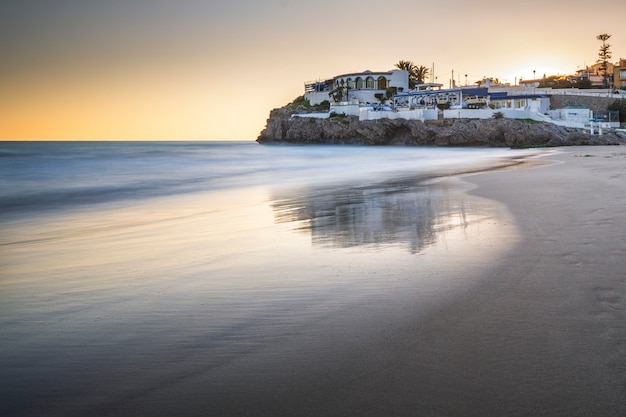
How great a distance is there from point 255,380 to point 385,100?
4100 inches

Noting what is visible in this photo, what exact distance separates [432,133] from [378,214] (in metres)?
65.0

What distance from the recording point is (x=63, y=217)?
51.1ft

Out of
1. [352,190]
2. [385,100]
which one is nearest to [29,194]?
[352,190]

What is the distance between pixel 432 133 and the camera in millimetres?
74188

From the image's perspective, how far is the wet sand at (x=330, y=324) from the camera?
330cm

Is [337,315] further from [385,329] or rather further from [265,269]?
[265,269]

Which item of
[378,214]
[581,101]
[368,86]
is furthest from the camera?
[368,86]

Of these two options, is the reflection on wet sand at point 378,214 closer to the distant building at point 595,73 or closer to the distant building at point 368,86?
the distant building at point 368,86

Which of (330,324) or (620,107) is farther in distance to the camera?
(620,107)

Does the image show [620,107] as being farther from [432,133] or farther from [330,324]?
[330,324]

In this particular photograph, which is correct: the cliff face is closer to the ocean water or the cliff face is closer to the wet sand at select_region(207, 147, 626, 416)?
the ocean water

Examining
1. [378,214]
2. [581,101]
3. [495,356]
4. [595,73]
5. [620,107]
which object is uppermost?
[595,73]

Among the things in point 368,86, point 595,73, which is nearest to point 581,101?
point 368,86

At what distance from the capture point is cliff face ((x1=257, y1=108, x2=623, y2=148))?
60500mm
